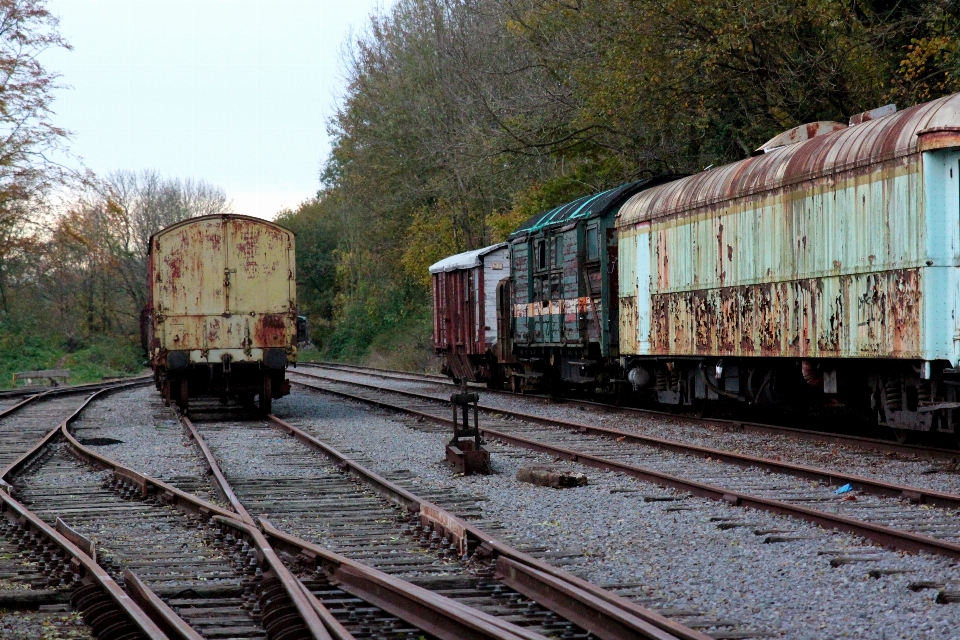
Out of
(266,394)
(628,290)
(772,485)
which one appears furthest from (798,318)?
(266,394)

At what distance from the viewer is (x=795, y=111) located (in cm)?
2162

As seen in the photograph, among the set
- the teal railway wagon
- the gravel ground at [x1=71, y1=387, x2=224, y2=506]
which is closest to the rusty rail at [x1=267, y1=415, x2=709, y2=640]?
the gravel ground at [x1=71, y1=387, x2=224, y2=506]

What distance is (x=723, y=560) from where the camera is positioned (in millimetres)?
6668

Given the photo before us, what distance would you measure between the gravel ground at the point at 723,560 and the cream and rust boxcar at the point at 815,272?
310cm

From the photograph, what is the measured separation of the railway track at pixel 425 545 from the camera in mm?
5113

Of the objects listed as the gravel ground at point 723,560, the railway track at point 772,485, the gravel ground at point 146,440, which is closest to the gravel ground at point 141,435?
the gravel ground at point 146,440

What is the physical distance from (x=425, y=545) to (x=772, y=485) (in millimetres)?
3697

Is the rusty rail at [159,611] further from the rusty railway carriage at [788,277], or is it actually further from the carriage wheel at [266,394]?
the carriage wheel at [266,394]

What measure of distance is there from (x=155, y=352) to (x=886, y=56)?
14284 millimetres

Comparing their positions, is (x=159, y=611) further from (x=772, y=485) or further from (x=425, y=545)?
(x=772, y=485)

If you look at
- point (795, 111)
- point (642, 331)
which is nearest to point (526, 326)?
point (642, 331)

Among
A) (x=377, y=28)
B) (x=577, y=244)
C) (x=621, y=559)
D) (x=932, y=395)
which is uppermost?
(x=377, y=28)

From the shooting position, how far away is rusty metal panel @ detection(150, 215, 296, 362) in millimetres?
18406

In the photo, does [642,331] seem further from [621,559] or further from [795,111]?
[621,559]
